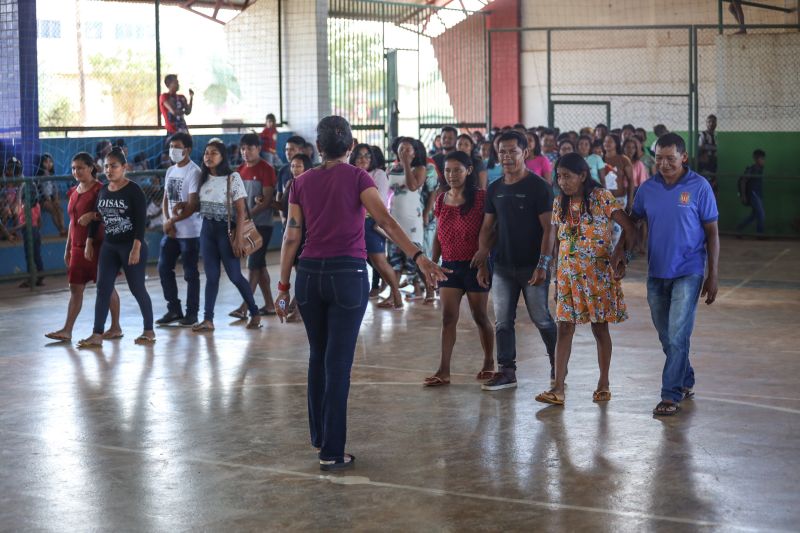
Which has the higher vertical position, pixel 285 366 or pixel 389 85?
pixel 389 85

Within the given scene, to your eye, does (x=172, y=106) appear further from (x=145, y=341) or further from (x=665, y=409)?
(x=665, y=409)

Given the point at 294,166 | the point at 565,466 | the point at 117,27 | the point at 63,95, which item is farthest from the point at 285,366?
the point at 117,27

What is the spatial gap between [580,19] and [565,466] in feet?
64.9

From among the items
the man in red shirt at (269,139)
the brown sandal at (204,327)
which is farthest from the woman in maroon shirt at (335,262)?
the man in red shirt at (269,139)

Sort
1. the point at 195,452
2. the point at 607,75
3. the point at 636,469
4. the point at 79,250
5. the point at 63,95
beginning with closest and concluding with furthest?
the point at 636,469, the point at 195,452, the point at 79,250, the point at 63,95, the point at 607,75

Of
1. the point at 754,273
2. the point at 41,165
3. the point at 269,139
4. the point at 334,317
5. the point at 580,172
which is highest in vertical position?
the point at 269,139

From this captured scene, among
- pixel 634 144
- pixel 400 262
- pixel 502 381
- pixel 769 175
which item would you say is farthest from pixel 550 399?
pixel 769 175

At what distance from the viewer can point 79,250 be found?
10242 mm

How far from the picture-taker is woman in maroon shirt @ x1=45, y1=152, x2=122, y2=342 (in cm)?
1013

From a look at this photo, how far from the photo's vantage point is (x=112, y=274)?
10062 mm

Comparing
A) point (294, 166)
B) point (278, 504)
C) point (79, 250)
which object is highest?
point (294, 166)

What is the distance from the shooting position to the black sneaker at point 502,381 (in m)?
8.07

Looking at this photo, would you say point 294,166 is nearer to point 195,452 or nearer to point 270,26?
point 195,452

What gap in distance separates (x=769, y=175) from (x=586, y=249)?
12.4m
